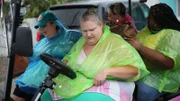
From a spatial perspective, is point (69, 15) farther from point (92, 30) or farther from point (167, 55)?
point (92, 30)

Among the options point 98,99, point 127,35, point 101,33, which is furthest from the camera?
point 127,35

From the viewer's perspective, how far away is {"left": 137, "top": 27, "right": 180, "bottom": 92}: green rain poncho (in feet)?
9.48

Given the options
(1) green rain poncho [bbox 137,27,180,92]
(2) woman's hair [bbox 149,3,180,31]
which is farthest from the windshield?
(1) green rain poncho [bbox 137,27,180,92]

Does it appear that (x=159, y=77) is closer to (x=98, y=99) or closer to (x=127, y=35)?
(x=127, y=35)

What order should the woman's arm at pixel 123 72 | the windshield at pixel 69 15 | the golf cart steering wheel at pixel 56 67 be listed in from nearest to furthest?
the golf cart steering wheel at pixel 56 67, the woman's arm at pixel 123 72, the windshield at pixel 69 15

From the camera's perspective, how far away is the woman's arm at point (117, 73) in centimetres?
225

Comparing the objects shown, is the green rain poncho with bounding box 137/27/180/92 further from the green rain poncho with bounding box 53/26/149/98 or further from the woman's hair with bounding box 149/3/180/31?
the green rain poncho with bounding box 53/26/149/98

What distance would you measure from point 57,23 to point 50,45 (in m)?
0.22

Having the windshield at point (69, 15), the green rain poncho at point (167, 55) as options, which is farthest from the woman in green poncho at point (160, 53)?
the windshield at point (69, 15)

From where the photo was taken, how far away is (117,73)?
2.29m

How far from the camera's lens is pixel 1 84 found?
7.97ft

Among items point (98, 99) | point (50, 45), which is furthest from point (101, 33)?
point (50, 45)

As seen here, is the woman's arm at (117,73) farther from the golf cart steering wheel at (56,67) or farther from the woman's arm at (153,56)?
the woman's arm at (153,56)

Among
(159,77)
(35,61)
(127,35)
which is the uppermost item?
(127,35)
